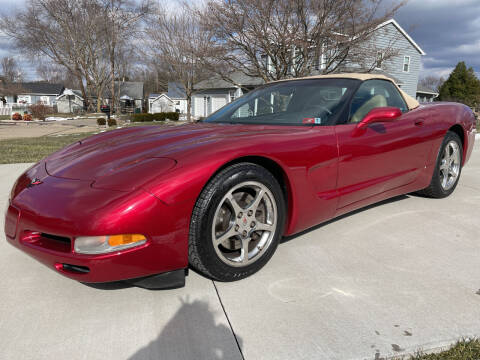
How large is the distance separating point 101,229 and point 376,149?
6.69 feet

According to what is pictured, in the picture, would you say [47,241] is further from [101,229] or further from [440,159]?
[440,159]

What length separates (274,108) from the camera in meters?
2.95

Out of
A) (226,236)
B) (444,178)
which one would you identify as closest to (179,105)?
(444,178)

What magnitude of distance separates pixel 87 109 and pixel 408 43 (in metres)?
37.8

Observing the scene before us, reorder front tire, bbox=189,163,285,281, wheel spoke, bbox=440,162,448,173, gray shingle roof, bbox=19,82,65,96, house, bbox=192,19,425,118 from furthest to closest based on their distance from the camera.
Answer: gray shingle roof, bbox=19,82,65,96, house, bbox=192,19,425,118, wheel spoke, bbox=440,162,448,173, front tire, bbox=189,163,285,281

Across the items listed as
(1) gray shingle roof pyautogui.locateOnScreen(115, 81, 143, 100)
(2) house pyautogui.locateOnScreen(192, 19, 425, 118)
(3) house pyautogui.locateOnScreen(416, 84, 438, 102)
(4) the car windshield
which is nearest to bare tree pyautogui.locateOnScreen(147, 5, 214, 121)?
(2) house pyautogui.locateOnScreen(192, 19, 425, 118)

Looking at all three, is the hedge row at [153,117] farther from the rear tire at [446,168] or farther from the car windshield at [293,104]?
the rear tire at [446,168]

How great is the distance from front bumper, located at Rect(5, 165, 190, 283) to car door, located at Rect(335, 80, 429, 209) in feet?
4.24

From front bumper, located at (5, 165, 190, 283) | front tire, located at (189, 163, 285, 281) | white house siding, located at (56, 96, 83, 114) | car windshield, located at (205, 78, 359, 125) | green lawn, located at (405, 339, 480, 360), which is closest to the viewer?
green lawn, located at (405, 339, 480, 360)

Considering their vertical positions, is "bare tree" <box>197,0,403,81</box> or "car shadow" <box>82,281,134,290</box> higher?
"bare tree" <box>197,0,403,81</box>

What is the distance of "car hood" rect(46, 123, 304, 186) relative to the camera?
74.9 inches

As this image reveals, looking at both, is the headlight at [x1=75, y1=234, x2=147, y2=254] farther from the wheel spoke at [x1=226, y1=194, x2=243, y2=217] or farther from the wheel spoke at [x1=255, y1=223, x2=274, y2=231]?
the wheel spoke at [x1=255, y1=223, x2=274, y2=231]

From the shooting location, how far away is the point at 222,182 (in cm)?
190

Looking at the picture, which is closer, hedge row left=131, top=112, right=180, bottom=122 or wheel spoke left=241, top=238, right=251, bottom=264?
wheel spoke left=241, top=238, right=251, bottom=264
